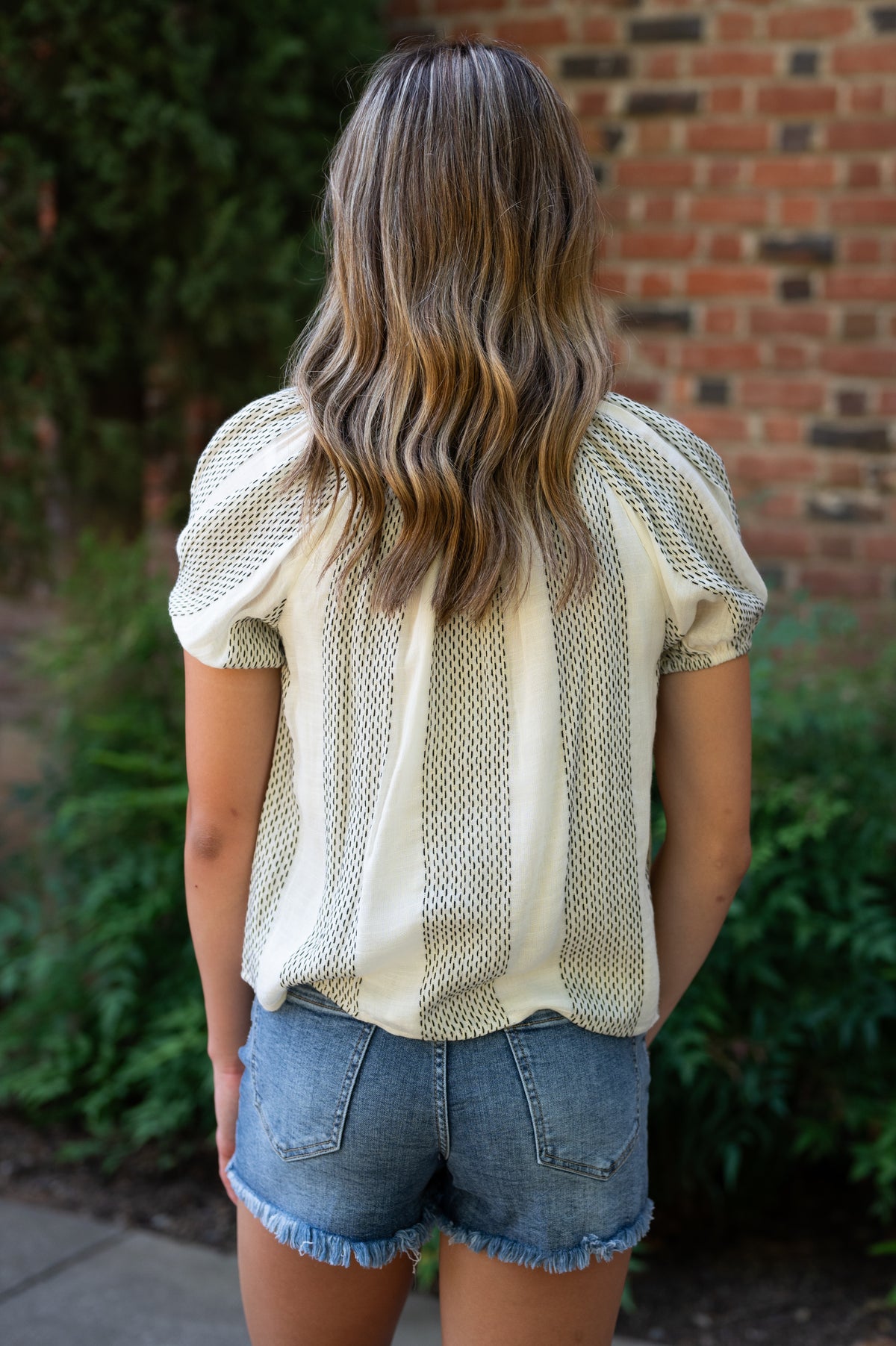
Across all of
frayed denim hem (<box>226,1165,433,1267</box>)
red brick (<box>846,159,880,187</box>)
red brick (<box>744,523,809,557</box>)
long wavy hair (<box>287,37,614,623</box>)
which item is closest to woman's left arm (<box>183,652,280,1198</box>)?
frayed denim hem (<box>226,1165,433,1267</box>)

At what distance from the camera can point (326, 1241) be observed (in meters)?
1.28

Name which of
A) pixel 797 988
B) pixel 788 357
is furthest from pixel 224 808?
pixel 788 357

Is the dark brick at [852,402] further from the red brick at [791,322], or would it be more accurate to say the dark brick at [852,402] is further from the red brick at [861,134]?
the red brick at [861,134]

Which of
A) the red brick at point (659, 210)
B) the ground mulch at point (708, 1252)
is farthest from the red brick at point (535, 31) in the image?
the ground mulch at point (708, 1252)

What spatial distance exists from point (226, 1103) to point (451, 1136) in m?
0.41

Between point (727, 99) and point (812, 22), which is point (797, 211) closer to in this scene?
point (727, 99)

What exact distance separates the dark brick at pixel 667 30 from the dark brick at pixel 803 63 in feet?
0.88

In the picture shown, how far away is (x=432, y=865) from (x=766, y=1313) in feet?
6.31

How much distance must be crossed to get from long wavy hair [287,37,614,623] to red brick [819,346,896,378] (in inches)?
95.5

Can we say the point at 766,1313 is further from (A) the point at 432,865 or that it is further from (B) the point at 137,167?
(B) the point at 137,167

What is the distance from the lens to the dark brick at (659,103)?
349 cm

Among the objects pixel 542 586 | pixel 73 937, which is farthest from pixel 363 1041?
pixel 73 937

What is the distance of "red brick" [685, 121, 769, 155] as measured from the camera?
3430mm

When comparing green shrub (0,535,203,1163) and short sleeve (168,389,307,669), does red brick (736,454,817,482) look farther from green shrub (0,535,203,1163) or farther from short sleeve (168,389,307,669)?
short sleeve (168,389,307,669)
